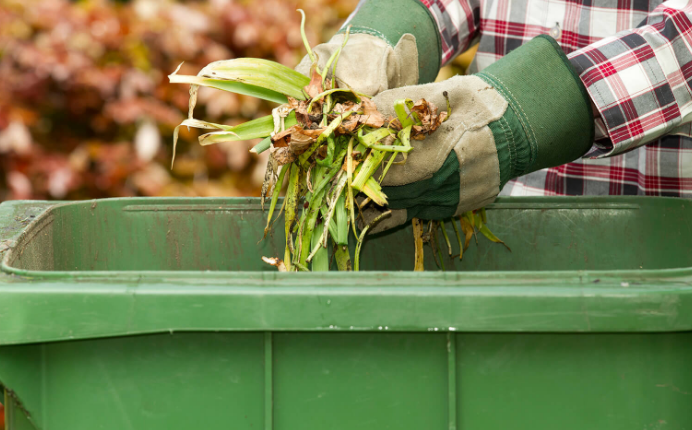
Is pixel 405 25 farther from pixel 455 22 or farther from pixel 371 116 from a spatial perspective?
pixel 371 116

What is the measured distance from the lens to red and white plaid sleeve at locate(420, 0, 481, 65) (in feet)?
5.82

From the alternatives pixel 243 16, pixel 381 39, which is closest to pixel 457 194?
pixel 381 39

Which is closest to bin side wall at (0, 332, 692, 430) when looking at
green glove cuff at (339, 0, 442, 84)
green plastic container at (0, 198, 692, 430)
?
green plastic container at (0, 198, 692, 430)

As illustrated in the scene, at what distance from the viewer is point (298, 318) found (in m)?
0.88

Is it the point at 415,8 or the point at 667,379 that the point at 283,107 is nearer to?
the point at 415,8

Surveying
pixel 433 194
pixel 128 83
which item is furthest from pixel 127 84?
pixel 433 194

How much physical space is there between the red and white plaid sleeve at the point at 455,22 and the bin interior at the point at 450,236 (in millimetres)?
510

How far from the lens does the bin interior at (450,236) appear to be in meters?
1.53

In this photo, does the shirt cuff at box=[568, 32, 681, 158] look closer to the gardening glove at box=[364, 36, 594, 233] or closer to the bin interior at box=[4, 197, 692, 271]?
the gardening glove at box=[364, 36, 594, 233]

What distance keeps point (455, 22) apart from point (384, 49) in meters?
0.46

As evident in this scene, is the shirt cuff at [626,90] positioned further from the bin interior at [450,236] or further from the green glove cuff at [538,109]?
the bin interior at [450,236]

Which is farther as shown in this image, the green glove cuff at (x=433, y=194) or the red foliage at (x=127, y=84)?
the red foliage at (x=127, y=84)

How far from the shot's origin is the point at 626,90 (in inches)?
51.7

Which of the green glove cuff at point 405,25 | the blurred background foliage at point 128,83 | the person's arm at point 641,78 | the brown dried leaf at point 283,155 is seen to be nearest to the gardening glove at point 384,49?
the green glove cuff at point 405,25
